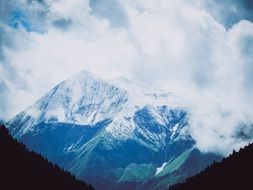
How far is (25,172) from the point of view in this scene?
127688mm

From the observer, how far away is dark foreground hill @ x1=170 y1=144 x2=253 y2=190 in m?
109

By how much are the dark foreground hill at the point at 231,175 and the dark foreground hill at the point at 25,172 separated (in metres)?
44.6

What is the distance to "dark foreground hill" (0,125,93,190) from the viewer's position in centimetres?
11456

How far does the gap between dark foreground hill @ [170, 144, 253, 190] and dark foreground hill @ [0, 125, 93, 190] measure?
44607mm

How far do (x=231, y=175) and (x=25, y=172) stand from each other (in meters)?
57.6

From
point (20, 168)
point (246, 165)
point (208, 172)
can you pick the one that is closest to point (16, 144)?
point (20, 168)

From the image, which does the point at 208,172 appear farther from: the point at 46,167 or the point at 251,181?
the point at 46,167

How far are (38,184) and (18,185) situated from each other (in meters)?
15.3

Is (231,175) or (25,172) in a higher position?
(231,175)

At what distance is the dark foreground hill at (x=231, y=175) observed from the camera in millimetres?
109319

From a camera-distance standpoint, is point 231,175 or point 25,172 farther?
point 25,172

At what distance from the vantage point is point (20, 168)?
12788cm

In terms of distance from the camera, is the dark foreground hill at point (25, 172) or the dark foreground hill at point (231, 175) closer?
the dark foreground hill at point (231, 175)

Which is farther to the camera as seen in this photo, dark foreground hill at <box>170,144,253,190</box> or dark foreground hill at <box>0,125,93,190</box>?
dark foreground hill at <box>0,125,93,190</box>
